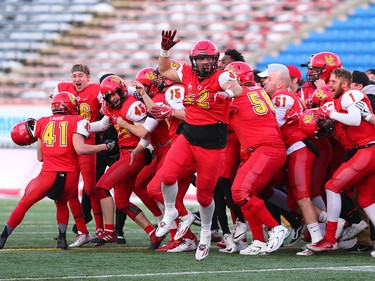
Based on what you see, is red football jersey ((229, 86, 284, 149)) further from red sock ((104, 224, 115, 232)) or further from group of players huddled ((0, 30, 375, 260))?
red sock ((104, 224, 115, 232))

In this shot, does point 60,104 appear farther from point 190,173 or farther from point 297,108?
point 297,108

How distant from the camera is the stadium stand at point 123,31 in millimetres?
20656

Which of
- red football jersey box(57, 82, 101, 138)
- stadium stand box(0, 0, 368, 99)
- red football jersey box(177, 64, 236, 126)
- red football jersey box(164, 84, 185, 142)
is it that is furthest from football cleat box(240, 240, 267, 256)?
stadium stand box(0, 0, 368, 99)

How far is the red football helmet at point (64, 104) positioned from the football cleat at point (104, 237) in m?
1.19

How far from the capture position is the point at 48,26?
22.2m

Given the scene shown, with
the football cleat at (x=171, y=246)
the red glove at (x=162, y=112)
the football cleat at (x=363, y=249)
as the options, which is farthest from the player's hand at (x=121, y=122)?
the football cleat at (x=363, y=249)

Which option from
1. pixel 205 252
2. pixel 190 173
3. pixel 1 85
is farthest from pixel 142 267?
pixel 1 85

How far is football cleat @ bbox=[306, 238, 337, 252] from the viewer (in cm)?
802

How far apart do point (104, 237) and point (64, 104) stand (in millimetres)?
1339

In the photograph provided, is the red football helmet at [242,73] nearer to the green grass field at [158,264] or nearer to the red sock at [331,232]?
the red sock at [331,232]

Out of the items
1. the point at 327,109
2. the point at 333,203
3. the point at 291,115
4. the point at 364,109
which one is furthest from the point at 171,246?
the point at 364,109

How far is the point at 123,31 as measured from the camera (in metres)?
21.9

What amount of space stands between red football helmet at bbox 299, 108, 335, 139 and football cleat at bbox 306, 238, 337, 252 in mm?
926

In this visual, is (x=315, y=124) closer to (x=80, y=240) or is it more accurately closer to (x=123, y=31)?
(x=80, y=240)
